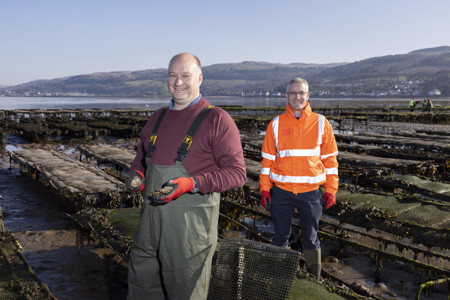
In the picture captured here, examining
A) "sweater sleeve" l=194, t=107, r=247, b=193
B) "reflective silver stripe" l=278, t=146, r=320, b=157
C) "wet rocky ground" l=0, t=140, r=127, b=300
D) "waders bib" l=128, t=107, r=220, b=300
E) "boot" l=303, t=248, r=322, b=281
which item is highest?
"sweater sleeve" l=194, t=107, r=247, b=193

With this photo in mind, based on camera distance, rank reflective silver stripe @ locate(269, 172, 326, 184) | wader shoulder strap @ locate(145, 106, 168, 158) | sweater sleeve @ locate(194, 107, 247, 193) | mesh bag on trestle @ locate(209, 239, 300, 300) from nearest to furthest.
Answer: sweater sleeve @ locate(194, 107, 247, 193), wader shoulder strap @ locate(145, 106, 168, 158), mesh bag on trestle @ locate(209, 239, 300, 300), reflective silver stripe @ locate(269, 172, 326, 184)

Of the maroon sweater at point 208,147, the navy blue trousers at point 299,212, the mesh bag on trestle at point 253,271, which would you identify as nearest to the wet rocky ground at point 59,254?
the navy blue trousers at point 299,212

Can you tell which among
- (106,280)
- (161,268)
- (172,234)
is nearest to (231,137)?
(172,234)

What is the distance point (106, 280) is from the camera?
6418 mm

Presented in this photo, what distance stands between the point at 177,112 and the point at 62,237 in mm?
7066

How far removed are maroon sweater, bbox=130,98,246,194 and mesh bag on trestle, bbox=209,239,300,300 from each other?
825mm

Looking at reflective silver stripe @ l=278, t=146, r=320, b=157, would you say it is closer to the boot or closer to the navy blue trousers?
the navy blue trousers

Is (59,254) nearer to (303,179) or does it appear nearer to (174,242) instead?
(303,179)

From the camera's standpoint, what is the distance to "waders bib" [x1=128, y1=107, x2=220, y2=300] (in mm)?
2758

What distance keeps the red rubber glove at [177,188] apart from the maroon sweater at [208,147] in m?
0.12

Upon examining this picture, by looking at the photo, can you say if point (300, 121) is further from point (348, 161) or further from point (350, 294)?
point (348, 161)

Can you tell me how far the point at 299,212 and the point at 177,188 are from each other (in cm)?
267

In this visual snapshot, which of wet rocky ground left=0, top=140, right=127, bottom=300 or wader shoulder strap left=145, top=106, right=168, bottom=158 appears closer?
wader shoulder strap left=145, top=106, right=168, bottom=158

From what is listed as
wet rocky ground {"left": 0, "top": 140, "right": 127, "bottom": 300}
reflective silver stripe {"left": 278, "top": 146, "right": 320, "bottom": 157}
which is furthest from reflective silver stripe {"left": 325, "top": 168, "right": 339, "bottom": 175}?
wet rocky ground {"left": 0, "top": 140, "right": 127, "bottom": 300}
